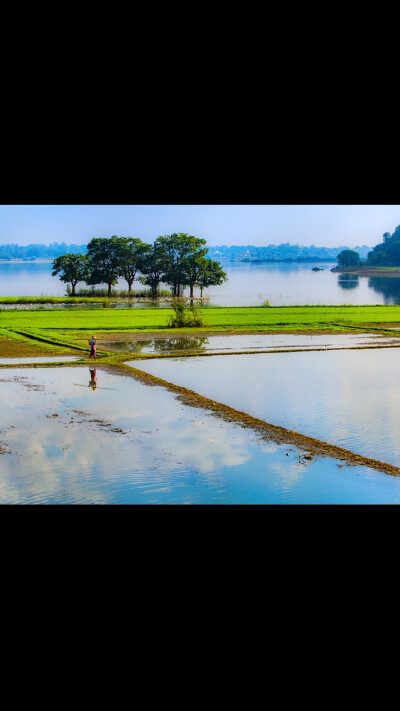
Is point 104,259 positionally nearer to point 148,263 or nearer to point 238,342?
point 148,263

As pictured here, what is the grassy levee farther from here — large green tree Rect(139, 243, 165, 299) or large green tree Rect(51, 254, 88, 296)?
large green tree Rect(51, 254, 88, 296)

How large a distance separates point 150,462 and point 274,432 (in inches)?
55.1

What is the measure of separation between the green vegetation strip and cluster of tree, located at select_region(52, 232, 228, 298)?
1691cm

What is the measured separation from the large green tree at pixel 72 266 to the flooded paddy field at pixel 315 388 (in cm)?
1627

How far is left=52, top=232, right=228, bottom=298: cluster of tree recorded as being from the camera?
25844 millimetres

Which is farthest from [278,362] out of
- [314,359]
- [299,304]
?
[299,304]

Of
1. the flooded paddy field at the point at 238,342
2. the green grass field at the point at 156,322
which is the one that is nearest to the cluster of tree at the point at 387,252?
the green grass field at the point at 156,322

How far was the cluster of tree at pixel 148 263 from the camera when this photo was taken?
84.8 feet

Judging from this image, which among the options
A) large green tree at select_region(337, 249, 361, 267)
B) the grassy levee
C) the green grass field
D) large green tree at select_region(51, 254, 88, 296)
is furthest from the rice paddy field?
large green tree at select_region(337, 249, 361, 267)

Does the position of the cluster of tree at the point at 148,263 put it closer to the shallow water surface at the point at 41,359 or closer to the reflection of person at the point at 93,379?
the shallow water surface at the point at 41,359
